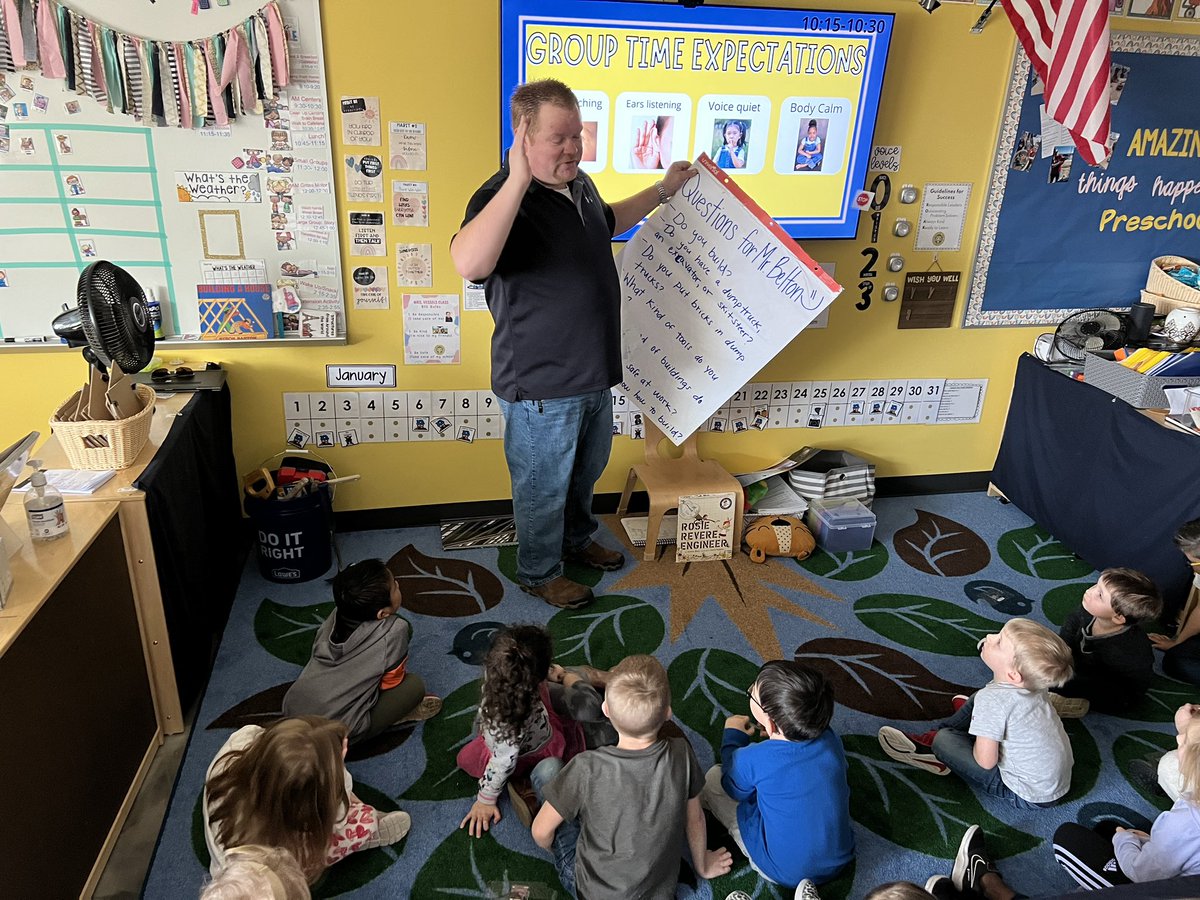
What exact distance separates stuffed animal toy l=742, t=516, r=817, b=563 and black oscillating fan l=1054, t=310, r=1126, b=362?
55.6 inches

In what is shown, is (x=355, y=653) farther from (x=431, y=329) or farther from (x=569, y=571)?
(x=431, y=329)

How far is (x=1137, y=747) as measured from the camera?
2.35m

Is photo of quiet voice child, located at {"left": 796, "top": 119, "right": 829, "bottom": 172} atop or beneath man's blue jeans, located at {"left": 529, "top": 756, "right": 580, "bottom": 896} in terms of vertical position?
atop

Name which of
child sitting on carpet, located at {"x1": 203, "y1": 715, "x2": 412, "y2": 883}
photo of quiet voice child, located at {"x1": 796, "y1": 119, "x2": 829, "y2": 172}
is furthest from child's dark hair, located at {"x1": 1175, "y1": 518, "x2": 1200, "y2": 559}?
child sitting on carpet, located at {"x1": 203, "y1": 715, "x2": 412, "y2": 883}

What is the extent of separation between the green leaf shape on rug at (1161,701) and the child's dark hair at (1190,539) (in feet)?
1.39

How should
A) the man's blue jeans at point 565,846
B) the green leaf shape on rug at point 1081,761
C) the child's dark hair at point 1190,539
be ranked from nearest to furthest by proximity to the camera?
the man's blue jeans at point 565,846 < the green leaf shape on rug at point 1081,761 < the child's dark hair at point 1190,539

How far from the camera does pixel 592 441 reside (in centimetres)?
286

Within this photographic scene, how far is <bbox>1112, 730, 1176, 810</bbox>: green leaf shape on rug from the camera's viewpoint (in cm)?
226

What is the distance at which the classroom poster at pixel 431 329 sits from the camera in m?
3.04

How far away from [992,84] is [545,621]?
2670 millimetres

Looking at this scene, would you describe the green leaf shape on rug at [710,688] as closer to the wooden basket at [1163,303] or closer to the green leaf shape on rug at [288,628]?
the green leaf shape on rug at [288,628]

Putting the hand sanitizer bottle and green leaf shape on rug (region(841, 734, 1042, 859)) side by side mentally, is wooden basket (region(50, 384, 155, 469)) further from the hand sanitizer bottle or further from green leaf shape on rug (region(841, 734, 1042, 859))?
green leaf shape on rug (region(841, 734, 1042, 859))

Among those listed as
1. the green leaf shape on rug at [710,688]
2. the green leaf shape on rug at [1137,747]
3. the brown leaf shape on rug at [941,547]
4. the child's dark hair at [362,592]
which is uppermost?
the child's dark hair at [362,592]

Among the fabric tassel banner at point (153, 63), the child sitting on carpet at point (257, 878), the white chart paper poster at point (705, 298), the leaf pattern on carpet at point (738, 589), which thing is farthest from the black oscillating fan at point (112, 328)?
the leaf pattern on carpet at point (738, 589)
